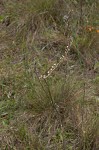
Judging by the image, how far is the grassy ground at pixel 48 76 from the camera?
2666mm

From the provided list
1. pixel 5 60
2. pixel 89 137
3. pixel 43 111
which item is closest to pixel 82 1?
pixel 5 60

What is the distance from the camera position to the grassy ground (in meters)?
2.67

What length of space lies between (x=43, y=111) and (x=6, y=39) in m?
1.40

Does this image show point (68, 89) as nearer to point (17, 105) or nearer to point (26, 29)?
point (17, 105)

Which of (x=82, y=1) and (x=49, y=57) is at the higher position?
(x=82, y=1)

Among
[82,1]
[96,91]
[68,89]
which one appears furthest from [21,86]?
[82,1]

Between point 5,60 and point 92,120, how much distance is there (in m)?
1.36

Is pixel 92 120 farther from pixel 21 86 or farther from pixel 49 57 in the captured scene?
pixel 49 57

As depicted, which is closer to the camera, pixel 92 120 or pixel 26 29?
pixel 92 120

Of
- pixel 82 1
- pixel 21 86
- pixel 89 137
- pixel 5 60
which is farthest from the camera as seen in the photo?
pixel 82 1

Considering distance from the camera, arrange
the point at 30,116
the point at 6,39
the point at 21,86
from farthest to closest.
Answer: the point at 6,39, the point at 21,86, the point at 30,116

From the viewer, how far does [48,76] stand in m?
2.90

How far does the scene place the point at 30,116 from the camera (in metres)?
2.91

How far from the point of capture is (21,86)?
327cm
